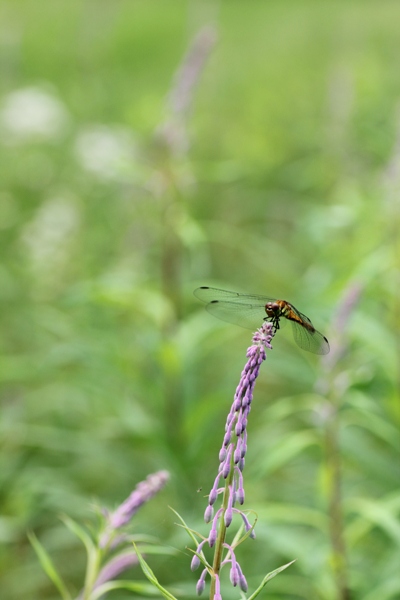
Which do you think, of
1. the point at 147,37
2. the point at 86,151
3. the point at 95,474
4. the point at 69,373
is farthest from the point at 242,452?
the point at 147,37

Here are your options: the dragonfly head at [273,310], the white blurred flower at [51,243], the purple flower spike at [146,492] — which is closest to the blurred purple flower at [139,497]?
the purple flower spike at [146,492]

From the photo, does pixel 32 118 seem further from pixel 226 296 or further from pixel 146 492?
pixel 146 492

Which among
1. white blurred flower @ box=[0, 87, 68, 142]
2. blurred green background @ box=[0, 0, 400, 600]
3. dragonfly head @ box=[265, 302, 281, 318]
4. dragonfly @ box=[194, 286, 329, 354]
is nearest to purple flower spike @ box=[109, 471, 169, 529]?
dragonfly head @ box=[265, 302, 281, 318]

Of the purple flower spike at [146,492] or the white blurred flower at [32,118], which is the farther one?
the white blurred flower at [32,118]

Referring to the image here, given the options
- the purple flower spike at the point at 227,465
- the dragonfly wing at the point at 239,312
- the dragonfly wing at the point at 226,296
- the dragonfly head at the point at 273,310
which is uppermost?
the dragonfly wing at the point at 226,296

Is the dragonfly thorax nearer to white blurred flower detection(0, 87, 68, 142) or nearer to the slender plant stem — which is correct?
the slender plant stem

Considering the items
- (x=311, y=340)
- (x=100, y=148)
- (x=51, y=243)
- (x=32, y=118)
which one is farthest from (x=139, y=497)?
(x=32, y=118)

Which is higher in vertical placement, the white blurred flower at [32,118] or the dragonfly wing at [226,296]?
the white blurred flower at [32,118]

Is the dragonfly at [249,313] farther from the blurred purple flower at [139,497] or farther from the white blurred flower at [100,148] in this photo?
the white blurred flower at [100,148]
